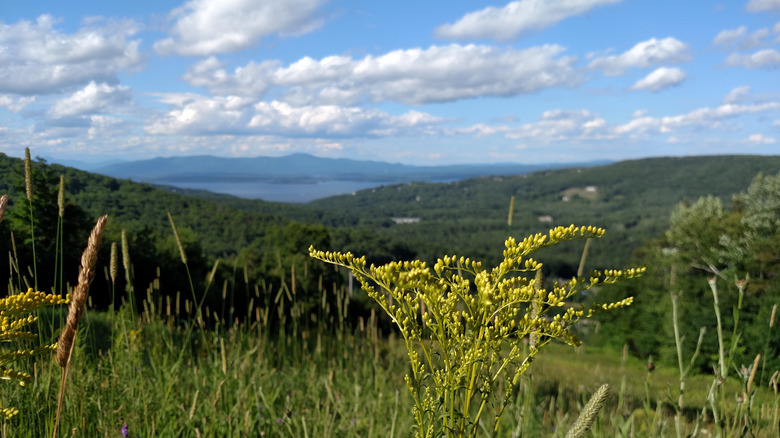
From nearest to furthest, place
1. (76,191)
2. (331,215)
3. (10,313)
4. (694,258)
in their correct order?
(10,313), (76,191), (694,258), (331,215)

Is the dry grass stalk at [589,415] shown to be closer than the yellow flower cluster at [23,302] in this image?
Yes

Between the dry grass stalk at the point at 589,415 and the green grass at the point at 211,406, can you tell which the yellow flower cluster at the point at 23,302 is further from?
the dry grass stalk at the point at 589,415

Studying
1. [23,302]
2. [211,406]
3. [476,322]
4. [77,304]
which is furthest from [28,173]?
[476,322]

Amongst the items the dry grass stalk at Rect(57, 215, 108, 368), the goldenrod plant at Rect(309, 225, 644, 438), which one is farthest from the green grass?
the dry grass stalk at Rect(57, 215, 108, 368)

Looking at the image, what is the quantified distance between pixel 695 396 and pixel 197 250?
3209 cm

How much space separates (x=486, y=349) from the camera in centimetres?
131

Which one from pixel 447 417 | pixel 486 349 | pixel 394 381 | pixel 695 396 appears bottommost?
pixel 695 396

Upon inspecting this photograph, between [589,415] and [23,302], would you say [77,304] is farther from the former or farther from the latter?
[589,415]

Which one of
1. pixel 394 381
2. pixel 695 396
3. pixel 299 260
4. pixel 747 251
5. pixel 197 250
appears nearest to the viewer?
pixel 394 381

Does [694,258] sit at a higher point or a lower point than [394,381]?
lower

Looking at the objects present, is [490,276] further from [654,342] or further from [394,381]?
[654,342]

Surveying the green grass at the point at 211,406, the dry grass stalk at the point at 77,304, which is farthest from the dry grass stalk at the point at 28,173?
the dry grass stalk at the point at 77,304

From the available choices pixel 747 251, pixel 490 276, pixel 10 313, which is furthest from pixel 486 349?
pixel 747 251

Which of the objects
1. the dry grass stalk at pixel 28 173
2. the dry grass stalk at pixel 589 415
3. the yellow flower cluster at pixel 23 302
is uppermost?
the dry grass stalk at pixel 28 173
